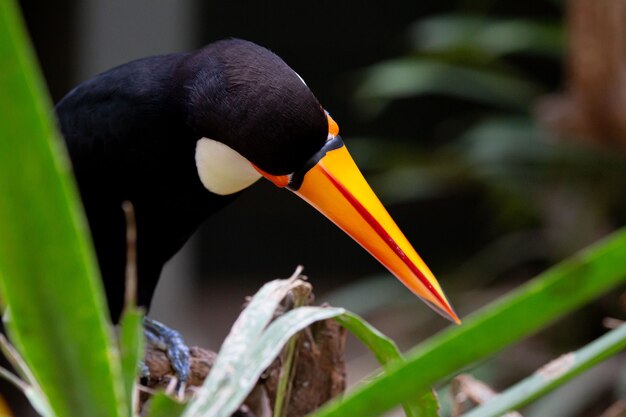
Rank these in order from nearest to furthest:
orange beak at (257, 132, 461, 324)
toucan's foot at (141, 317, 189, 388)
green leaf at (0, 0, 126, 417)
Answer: green leaf at (0, 0, 126, 417) < orange beak at (257, 132, 461, 324) < toucan's foot at (141, 317, 189, 388)

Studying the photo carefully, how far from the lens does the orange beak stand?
0.71 meters

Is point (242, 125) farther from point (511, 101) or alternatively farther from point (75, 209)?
point (511, 101)

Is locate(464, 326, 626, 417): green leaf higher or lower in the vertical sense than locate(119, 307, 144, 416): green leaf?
lower

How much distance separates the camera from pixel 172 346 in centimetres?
92

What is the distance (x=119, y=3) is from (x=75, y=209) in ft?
7.05

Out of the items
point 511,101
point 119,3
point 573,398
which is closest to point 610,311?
point 573,398

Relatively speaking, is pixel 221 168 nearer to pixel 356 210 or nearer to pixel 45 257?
pixel 356 210

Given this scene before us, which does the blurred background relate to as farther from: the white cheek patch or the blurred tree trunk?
the white cheek patch

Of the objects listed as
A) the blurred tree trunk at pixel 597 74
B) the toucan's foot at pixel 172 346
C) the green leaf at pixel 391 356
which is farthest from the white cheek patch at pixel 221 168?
the blurred tree trunk at pixel 597 74

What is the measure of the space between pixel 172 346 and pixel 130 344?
1.59 feet

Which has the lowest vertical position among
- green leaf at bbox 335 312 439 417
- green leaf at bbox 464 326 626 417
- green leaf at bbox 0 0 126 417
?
green leaf at bbox 335 312 439 417

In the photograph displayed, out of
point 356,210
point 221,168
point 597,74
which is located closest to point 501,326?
point 356,210

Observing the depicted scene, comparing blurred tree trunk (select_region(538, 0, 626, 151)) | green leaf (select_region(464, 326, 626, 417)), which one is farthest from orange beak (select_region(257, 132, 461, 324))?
blurred tree trunk (select_region(538, 0, 626, 151))

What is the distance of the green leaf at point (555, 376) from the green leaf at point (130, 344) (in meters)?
0.18
